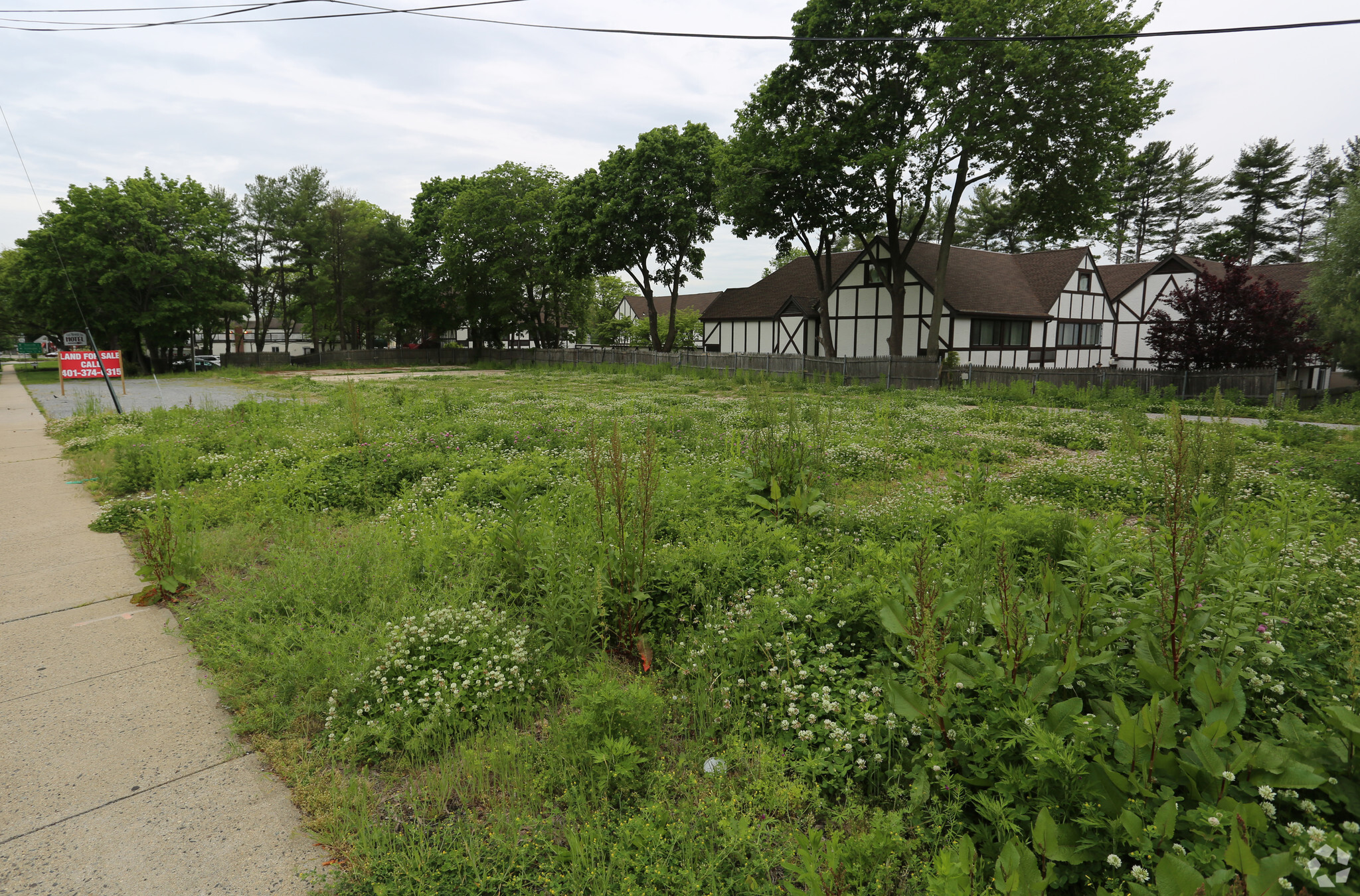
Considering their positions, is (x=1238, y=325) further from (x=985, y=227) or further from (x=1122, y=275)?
(x=985, y=227)

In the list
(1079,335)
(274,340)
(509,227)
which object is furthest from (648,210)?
(274,340)

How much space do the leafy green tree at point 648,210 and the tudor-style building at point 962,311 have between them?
5.21 m

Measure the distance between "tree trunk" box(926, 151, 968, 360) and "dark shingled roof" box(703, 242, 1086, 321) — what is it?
184 cm

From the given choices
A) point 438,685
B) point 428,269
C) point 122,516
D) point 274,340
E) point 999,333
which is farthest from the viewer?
point 274,340

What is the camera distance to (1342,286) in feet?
73.2

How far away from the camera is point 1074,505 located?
614 cm

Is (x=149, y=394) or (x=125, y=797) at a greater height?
(x=149, y=394)

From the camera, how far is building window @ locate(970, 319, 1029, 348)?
99.2 feet

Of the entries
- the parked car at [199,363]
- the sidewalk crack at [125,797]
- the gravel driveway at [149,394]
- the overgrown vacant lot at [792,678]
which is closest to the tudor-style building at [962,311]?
the gravel driveway at [149,394]

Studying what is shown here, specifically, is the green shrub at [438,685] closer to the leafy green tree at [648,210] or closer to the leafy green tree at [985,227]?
the leafy green tree at [648,210]

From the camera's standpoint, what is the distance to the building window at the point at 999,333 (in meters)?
30.2

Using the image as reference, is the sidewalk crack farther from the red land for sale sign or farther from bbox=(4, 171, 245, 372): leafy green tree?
bbox=(4, 171, 245, 372): leafy green tree

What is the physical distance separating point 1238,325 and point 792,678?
90.2ft

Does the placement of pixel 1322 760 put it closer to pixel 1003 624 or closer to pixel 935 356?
pixel 1003 624
